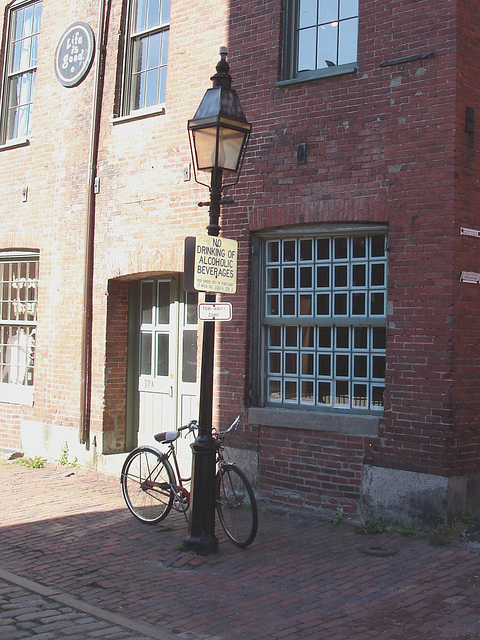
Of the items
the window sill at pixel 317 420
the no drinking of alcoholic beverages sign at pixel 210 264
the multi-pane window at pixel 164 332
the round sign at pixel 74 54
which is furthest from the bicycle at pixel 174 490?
the round sign at pixel 74 54

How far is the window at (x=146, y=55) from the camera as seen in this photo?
996 cm

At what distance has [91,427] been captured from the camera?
403 inches

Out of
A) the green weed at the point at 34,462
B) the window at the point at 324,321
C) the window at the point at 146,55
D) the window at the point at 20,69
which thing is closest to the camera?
the window at the point at 324,321

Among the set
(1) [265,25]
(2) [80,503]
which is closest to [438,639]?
(2) [80,503]

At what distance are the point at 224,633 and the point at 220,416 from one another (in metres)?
3.88

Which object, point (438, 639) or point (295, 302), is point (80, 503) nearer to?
point (295, 302)

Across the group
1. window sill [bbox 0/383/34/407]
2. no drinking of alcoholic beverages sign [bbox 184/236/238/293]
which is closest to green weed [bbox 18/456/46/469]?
window sill [bbox 0/383/34/407]

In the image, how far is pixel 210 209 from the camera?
656cm

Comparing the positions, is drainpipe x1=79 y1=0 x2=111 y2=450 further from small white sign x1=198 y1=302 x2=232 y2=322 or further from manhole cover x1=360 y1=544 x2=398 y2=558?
manhole cover x1=360 y1=544 x2=398 y2=558

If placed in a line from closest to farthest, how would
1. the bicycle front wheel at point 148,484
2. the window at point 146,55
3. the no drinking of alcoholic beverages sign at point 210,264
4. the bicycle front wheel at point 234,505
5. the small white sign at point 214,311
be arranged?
the no drinking of alcoholic beverages sign at point 210,264 → the small white sign at point 214,311 → the bicycle front wheel at point 234,505 → the bicycle front wheel at point 148,484 → the window at point 146,55

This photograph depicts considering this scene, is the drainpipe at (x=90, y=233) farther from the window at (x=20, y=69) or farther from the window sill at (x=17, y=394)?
the window at (x=20, y=69)

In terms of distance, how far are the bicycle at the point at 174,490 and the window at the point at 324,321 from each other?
1159mm

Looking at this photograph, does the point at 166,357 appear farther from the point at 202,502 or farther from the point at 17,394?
the point at 202,502

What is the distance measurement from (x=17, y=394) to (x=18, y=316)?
1.25 m
